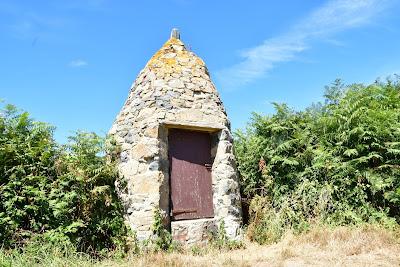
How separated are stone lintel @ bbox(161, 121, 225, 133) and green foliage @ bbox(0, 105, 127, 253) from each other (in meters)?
1.40

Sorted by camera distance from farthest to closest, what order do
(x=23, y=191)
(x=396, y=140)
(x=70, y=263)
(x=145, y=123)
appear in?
(x=396, y=140) < (x=145, y=123) < (x=23, y=191) < (x=70, y=263)

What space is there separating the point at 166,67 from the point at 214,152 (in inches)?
83.0

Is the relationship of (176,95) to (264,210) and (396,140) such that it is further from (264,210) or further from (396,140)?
(396,140)

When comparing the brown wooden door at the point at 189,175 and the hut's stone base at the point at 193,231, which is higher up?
the brown wooden door at the point at 189,175

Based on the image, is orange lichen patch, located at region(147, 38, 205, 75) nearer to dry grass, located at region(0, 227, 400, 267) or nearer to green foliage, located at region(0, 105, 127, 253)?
green foliage, located at region(0, 105, 127, 253)

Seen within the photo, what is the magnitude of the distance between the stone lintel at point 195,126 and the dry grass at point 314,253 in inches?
96.5

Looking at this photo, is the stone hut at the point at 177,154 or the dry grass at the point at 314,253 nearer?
the dry grass at the point at 314,253

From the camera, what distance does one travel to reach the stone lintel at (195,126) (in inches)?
284

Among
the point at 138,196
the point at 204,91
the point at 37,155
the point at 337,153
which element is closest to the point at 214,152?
the point at 204,91

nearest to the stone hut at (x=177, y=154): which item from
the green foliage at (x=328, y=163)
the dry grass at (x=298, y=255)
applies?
the dry grass at (x=298, y=255)

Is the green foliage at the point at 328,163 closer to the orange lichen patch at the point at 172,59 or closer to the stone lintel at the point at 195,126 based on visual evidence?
the stone lintel at the point at 195,126

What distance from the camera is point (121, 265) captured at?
538cm

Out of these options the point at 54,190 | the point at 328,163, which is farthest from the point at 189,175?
the point at 328,163

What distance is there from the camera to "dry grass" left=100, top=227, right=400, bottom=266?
545 centimetres
